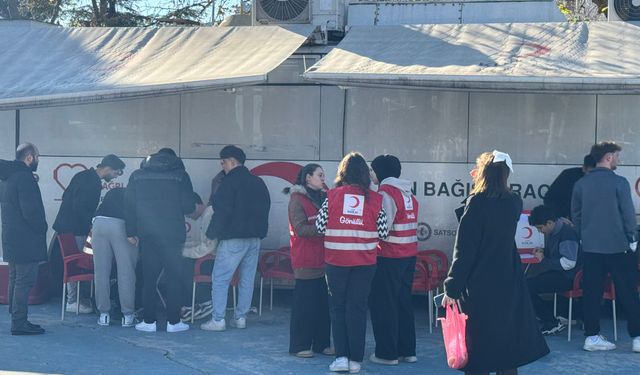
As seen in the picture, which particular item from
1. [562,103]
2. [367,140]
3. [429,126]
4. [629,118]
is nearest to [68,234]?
[367,140]

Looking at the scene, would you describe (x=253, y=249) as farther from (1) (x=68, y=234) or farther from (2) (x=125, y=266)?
(1) (x=68, y=234)

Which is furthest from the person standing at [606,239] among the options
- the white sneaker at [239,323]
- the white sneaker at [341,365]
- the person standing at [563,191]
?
the white sneaker at [239,323]

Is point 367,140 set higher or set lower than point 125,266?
higher

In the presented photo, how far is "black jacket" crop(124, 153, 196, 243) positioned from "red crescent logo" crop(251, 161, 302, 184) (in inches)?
46.4

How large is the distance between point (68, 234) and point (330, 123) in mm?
2680

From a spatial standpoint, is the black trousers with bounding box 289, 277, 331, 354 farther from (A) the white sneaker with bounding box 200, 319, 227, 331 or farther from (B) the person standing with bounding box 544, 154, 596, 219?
(B) the person standing with bounding box 544, 154, 596, 219

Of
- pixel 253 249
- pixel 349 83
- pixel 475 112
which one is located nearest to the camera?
pixel 349 83

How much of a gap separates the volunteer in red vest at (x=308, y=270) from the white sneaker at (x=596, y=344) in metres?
2.05

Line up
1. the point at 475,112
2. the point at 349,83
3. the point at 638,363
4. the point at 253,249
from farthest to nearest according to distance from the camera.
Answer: the point at 475,112 < the point at 253,249 < the point at 349,83 < the point at 638,363

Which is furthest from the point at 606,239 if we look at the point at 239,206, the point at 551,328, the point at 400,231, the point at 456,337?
the point at 239,206

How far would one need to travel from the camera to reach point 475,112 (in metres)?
8.70

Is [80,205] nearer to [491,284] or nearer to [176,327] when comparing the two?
[176,327]

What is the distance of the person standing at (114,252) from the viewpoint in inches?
322

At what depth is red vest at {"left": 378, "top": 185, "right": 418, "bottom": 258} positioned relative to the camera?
682cm
